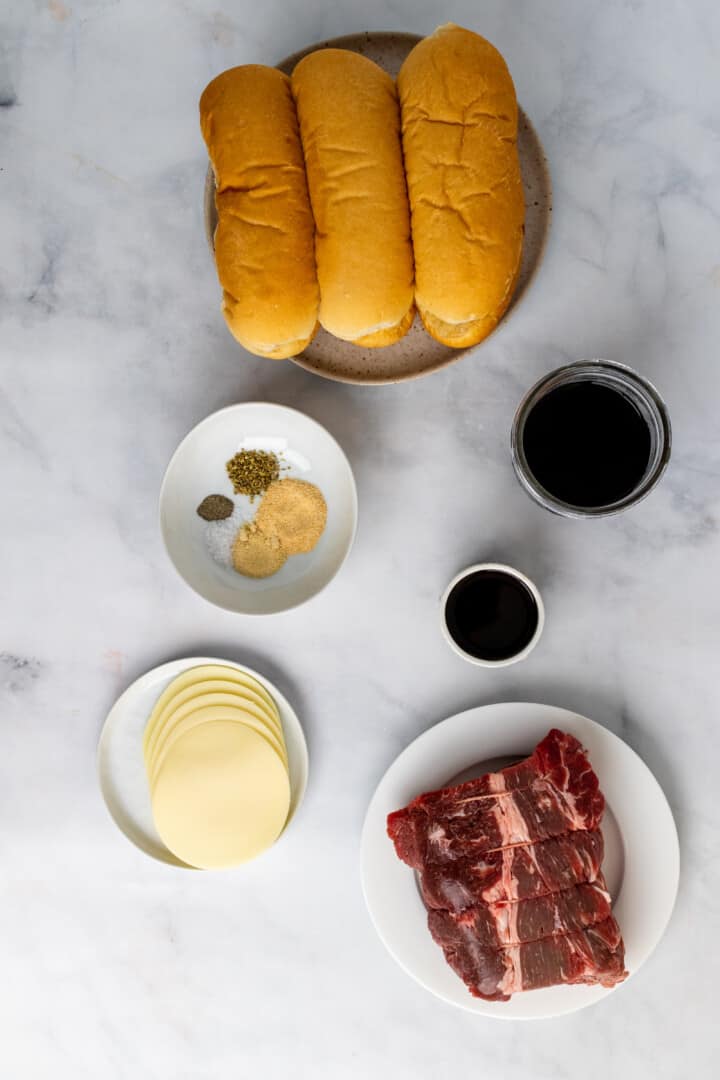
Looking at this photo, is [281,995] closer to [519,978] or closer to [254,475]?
[519,978]

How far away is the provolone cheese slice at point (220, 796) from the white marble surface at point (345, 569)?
4.4 inches

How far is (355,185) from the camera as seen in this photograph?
105cm

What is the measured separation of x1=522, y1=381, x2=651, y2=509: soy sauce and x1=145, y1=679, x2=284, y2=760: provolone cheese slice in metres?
0.58

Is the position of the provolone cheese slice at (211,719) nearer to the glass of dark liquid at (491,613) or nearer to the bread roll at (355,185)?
the glass of dark liquid at (491,613)

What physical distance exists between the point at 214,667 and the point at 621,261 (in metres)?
0.96

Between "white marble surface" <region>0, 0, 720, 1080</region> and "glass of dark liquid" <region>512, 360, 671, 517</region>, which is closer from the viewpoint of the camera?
"glass of dark liquid" <region>512, 360, 671, 517</region>

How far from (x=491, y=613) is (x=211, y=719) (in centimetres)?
48

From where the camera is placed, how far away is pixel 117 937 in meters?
1.41

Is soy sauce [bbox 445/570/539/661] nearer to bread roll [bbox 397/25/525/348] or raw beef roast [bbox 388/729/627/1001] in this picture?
raw beef roast [bbox 388/729/627/1001]

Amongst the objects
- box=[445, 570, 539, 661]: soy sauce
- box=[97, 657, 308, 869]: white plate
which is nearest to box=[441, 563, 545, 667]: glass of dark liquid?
box=[445, 570, 539, 661]: soy sauce

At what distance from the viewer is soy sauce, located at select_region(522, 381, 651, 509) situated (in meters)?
1.17

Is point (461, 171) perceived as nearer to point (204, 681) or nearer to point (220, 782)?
point (204, 681)

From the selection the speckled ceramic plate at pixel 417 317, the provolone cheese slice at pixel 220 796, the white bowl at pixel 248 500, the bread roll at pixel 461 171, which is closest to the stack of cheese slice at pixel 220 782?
the provolone cheese slice at pixel 220 796

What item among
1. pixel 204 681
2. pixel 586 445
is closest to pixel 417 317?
pixel 586 445
